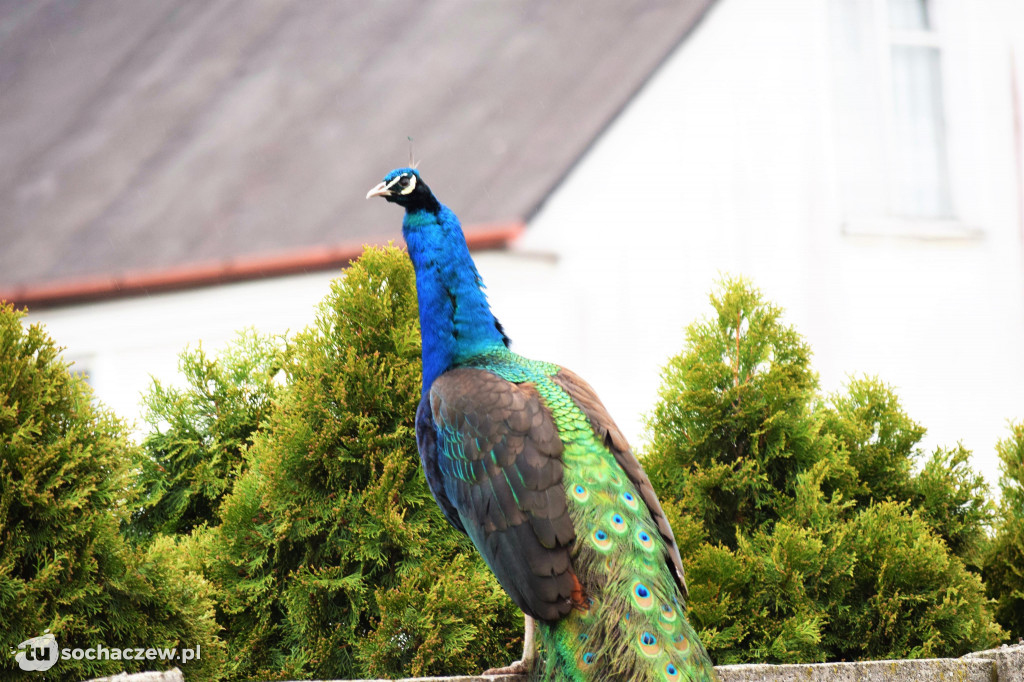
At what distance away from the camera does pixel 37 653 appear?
258 centimetres

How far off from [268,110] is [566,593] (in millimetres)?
6873

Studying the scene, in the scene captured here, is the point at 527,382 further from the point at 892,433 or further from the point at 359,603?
the point at 892,433

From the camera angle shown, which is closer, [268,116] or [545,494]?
[545,494]

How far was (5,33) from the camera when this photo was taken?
9578mm

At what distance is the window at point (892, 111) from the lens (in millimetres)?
8281

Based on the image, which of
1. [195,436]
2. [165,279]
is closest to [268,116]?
[165,279]

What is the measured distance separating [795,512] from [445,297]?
148cm

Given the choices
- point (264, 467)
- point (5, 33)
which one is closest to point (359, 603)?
point (264, 467)

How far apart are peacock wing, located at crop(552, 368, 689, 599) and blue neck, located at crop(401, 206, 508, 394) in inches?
12.2

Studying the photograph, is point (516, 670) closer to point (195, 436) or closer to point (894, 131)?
point (195, 436)

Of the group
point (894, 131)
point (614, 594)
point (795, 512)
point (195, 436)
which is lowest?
point (614, 594)

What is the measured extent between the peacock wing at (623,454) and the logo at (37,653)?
1563mm

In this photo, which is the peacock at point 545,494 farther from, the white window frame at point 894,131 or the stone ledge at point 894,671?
the white window frame at point 894,131

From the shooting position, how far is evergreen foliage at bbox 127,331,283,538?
13.1 feet
